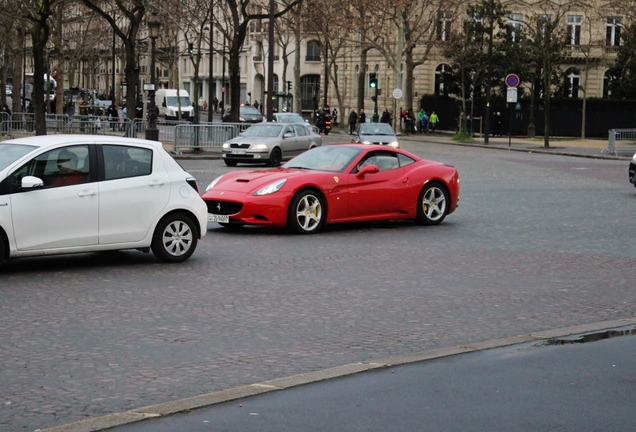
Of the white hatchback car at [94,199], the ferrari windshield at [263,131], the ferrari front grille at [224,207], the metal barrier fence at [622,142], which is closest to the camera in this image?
the white hatchback car at [94,199]

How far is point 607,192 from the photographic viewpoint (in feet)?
83.8

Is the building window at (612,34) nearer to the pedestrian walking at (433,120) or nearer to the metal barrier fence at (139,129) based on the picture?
the pedestrian walking at (433,120)

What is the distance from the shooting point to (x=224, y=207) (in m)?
16.1

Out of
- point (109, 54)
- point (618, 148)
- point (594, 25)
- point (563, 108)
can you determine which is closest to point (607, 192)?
point (618, 148)

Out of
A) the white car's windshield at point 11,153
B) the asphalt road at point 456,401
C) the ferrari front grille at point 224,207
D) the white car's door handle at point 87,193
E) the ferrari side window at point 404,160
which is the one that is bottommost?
the asphalt road at point 456,401

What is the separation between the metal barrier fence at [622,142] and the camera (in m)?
46.2

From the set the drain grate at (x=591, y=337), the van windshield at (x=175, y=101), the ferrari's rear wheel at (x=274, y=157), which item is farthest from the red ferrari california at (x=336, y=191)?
the van windshield at (x=175, y=101)

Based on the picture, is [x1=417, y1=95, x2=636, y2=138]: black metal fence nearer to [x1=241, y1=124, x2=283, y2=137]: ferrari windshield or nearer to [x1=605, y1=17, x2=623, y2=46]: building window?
[x1=605, y1=17, x2=623, y2=46]: building window

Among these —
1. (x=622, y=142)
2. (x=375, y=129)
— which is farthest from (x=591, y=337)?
(x=622, y=142)

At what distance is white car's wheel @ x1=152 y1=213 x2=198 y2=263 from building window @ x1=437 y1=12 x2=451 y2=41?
190 ft

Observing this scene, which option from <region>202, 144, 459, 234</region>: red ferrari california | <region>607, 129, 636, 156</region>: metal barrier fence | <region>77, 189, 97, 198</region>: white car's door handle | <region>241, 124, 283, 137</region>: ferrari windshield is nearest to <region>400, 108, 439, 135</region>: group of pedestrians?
<region>607, 129, 636, 156</region>: metal barrier fence

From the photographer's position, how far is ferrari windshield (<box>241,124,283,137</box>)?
35.2 metres

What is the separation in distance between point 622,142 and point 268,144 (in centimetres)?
1892

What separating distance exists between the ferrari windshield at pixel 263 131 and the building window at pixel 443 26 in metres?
35.6
